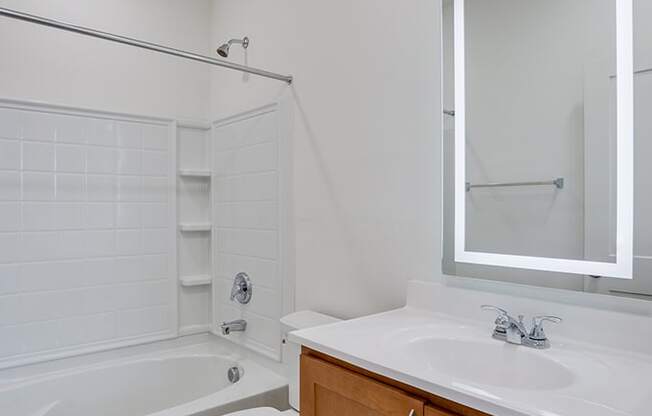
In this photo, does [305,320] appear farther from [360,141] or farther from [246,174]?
[246,174]

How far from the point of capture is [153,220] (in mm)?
2586

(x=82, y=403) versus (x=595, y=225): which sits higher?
(x=595, y=225)

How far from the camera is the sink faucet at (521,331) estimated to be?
1101mm

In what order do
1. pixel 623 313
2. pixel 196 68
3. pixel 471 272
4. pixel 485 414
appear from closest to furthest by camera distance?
pixel 485 414 < pixel 623 313 < pixel 471 272 < pixel 196 68

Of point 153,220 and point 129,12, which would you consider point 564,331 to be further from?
point 129,12

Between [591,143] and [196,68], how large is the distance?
7.73ft

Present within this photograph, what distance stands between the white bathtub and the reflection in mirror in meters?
1.16

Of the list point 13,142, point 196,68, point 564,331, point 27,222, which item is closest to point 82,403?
point 27,222

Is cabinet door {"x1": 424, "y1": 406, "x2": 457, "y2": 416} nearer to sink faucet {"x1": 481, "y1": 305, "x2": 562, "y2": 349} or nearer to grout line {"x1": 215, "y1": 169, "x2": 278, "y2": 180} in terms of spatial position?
sink faucet {"x1": 481, "y1": 305, "x2": 562, "y2": 349}

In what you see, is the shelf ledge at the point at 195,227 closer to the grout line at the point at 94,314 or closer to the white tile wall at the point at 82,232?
the white tile wall at the point at 82,232

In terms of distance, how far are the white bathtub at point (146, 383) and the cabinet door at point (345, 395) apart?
82 cm

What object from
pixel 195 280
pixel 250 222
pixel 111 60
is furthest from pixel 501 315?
pixel 111 60

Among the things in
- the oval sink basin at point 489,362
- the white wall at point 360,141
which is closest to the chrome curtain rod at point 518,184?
the white wall at point 360,141

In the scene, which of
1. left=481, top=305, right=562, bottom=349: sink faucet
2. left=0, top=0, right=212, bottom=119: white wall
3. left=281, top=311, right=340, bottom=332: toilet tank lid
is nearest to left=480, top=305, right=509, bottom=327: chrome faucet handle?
left=481, top=305, right=562, bottom=349: sink faucet
